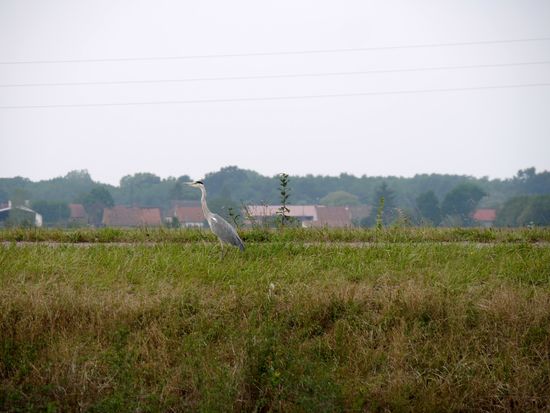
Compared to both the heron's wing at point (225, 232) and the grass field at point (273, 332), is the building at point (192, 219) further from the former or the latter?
the grass field at point (273, 332)

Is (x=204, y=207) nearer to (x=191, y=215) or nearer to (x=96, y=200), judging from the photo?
(x=191, y=215)

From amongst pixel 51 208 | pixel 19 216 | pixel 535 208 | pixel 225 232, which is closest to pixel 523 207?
pixel 535 208

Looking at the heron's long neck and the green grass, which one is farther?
the green grass

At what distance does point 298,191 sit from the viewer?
47.1 metres

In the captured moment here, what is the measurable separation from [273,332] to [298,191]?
3912cm

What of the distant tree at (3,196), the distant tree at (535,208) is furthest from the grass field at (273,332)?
the distant tree at (3,196)

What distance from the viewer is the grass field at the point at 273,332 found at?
7.68 m

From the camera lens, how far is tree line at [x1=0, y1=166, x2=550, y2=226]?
2800cm

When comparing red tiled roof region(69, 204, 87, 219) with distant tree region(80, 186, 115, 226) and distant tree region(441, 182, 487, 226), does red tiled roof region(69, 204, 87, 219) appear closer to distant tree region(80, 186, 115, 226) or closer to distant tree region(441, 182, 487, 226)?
distant tree region(80, 186, 115, 226)

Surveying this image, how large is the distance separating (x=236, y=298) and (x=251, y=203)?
4.91 meters

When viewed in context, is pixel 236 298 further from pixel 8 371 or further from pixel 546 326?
pixel 546 326

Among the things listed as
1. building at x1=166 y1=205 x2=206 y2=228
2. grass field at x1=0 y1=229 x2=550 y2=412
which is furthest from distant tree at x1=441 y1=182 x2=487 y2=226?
grass field at x1=0 y1=229 x2=550 y2=412

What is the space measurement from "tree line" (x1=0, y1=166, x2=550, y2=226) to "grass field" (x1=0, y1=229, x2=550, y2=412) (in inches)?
470

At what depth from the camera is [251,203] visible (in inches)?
538
